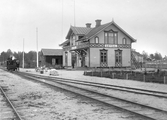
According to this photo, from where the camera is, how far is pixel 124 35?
39.2m

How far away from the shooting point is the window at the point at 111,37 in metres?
37.7

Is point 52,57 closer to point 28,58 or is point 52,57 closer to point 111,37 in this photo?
point 111,37

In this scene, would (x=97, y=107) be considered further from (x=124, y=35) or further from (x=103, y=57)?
(x=124, y=35)

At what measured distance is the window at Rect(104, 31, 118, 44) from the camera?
37719 mm

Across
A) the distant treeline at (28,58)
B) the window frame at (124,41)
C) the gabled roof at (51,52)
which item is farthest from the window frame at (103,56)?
the distant treeline at (28,58)

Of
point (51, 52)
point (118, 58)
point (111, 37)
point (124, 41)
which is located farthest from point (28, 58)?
point (118, 58)

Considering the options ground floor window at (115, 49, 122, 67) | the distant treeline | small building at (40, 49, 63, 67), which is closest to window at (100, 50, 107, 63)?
ground floor window at (115, 49, 122, 67)

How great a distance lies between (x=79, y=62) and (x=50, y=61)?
17400 mm

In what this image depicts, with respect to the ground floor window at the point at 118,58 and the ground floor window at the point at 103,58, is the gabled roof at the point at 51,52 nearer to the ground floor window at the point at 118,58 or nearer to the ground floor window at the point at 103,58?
the ground floor window at the point at 103,58

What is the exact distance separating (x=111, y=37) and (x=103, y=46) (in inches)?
99.1

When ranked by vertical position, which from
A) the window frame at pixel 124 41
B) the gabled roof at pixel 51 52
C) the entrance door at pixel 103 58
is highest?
the window frame at pixel 124 41

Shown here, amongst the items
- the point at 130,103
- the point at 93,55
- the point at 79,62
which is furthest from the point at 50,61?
the point at 130,103

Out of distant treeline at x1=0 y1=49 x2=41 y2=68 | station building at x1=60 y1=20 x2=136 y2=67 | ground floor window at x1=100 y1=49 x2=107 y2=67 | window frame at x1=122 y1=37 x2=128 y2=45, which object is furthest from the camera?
distant treeline at x1=0 y1=49 x2=41 y2=68

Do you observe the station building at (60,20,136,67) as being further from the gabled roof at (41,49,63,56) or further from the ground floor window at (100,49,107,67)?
the gabled roof at (41,49,63,56)
